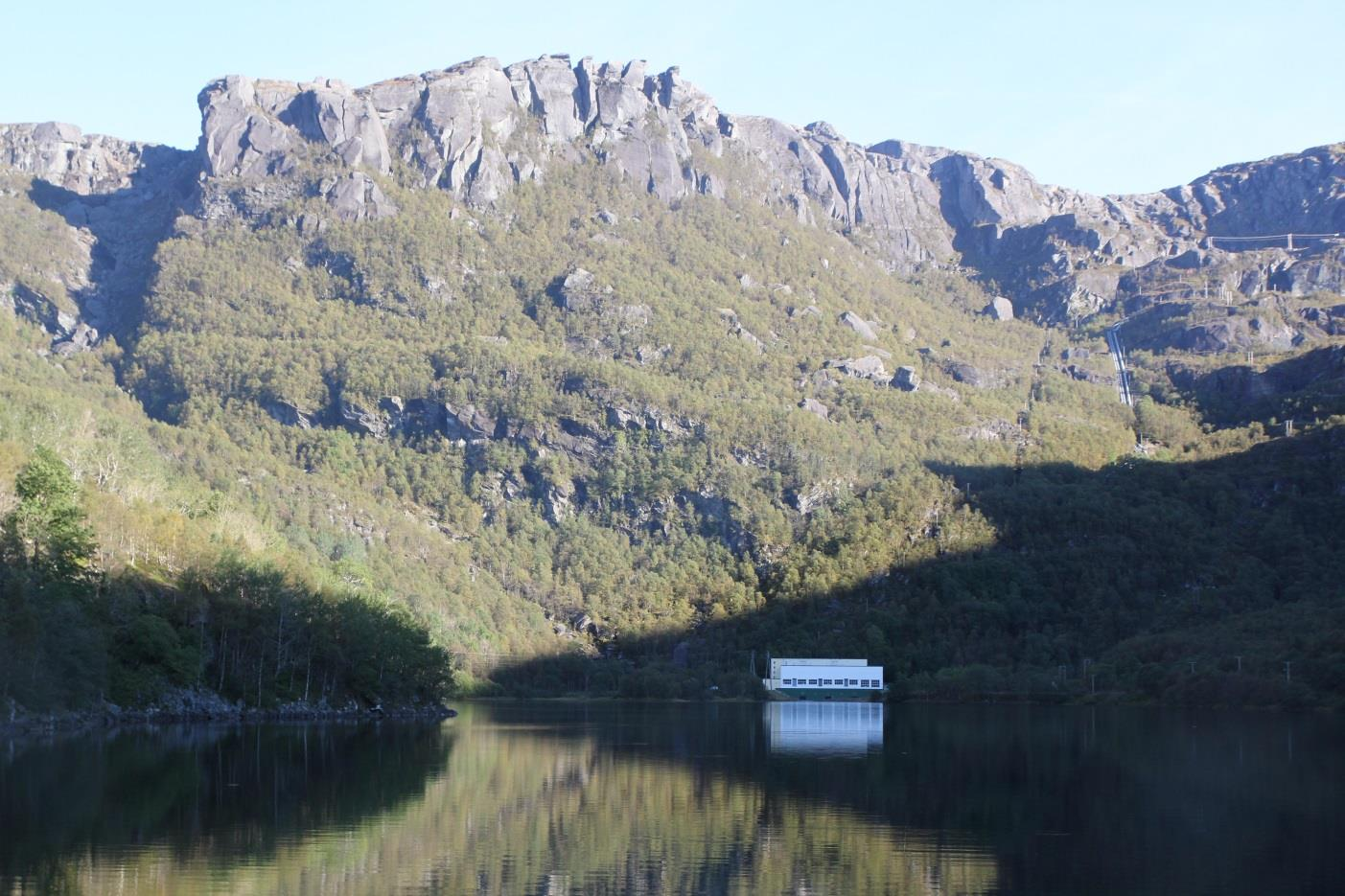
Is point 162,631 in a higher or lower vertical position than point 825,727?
higher

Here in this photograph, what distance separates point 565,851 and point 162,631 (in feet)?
201

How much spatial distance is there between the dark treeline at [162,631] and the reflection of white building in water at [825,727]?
32.5 meters

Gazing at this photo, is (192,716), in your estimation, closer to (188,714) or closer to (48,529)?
(188,714)

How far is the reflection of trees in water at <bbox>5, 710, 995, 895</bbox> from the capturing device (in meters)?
34.7

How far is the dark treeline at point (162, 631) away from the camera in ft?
271

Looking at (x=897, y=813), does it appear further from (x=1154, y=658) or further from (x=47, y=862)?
(x=1154, y=658)

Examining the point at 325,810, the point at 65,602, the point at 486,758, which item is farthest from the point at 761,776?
the point at 65,602

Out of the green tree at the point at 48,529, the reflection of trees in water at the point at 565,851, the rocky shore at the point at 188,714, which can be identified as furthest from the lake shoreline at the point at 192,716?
the reflection of trees in water at the point at 565,851

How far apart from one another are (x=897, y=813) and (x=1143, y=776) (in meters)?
19.0

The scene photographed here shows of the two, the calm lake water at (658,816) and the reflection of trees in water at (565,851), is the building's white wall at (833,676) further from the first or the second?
the reflection of trees in water at (565,851)

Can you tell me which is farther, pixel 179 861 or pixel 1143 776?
pixel 1143 776

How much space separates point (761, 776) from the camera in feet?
208

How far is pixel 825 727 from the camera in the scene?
115 m

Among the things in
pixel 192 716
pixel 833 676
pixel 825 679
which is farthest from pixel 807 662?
pixel 192 716
